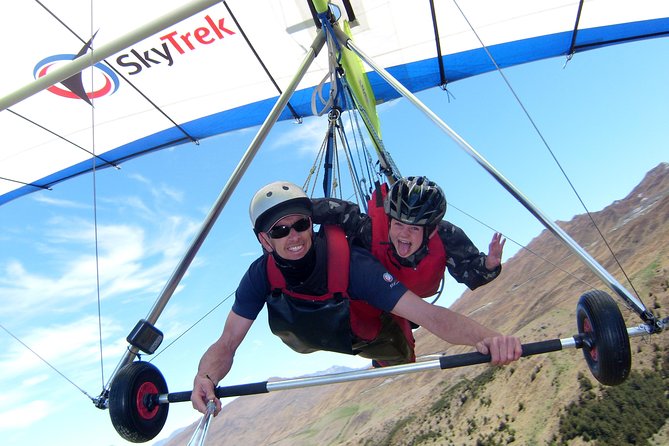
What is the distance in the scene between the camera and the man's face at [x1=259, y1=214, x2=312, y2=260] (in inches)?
130

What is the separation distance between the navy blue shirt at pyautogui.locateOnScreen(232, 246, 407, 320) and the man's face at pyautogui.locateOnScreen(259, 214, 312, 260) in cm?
26

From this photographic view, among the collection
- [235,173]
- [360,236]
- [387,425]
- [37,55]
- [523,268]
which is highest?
[523,268]

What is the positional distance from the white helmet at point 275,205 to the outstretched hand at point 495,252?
52.0 inches

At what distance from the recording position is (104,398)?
3.69m

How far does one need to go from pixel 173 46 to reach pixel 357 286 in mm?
6280

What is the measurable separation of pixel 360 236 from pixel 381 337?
102 cm

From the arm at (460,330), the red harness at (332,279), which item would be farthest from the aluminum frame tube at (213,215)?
the arm at (460,330)

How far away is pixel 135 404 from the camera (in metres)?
3.42

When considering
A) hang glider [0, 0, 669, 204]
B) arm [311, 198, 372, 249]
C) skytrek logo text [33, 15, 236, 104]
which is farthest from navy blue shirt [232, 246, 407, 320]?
skytrek logo text [33, 15, 236, 104]

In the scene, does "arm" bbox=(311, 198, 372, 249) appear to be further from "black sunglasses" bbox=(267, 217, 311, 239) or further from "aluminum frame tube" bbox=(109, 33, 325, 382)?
"aluminum frame tube" bbox=(109, 33, 325, 382)

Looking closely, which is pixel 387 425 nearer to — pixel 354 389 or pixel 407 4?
pixel 354 389

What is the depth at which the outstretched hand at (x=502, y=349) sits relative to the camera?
2844 mm

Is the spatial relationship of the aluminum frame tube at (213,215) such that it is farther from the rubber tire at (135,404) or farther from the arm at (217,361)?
the arm at (217,361)

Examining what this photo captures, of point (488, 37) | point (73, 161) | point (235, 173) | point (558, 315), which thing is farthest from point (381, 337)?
point (558, 315)
